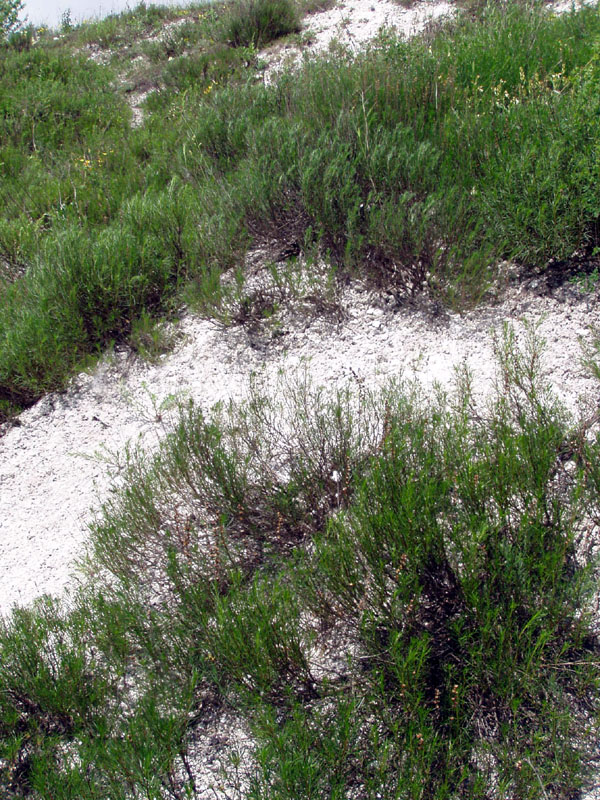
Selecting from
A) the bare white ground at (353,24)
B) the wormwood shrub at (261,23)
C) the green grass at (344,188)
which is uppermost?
the wormwood shrub at (261,23)

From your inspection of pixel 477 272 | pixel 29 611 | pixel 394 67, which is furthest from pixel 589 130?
pixel 29 611

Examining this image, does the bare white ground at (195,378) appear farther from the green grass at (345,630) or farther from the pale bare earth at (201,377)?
the green grass at (345,630)

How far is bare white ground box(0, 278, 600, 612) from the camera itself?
3273 mm

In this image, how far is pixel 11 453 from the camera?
379 cm

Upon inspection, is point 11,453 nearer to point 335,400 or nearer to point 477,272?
point 335,400

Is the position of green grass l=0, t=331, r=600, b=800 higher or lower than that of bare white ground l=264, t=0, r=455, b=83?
lower

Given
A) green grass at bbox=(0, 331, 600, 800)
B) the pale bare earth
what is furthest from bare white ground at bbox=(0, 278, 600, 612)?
green grass at bbox=(0, 331, 600, 800)

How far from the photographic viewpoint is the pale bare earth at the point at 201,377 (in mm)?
3244

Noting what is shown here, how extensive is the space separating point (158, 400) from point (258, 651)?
1994 millimetres

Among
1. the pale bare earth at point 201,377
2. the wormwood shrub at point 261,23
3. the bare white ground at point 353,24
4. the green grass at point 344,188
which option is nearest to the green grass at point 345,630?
the pale bare earth at point 201,377

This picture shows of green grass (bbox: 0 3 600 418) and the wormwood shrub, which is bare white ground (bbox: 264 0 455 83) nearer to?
the wormwood shrub

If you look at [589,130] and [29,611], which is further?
[589,130]

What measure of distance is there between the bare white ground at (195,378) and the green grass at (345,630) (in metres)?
0.41

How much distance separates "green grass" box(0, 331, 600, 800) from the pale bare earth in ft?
1.22
